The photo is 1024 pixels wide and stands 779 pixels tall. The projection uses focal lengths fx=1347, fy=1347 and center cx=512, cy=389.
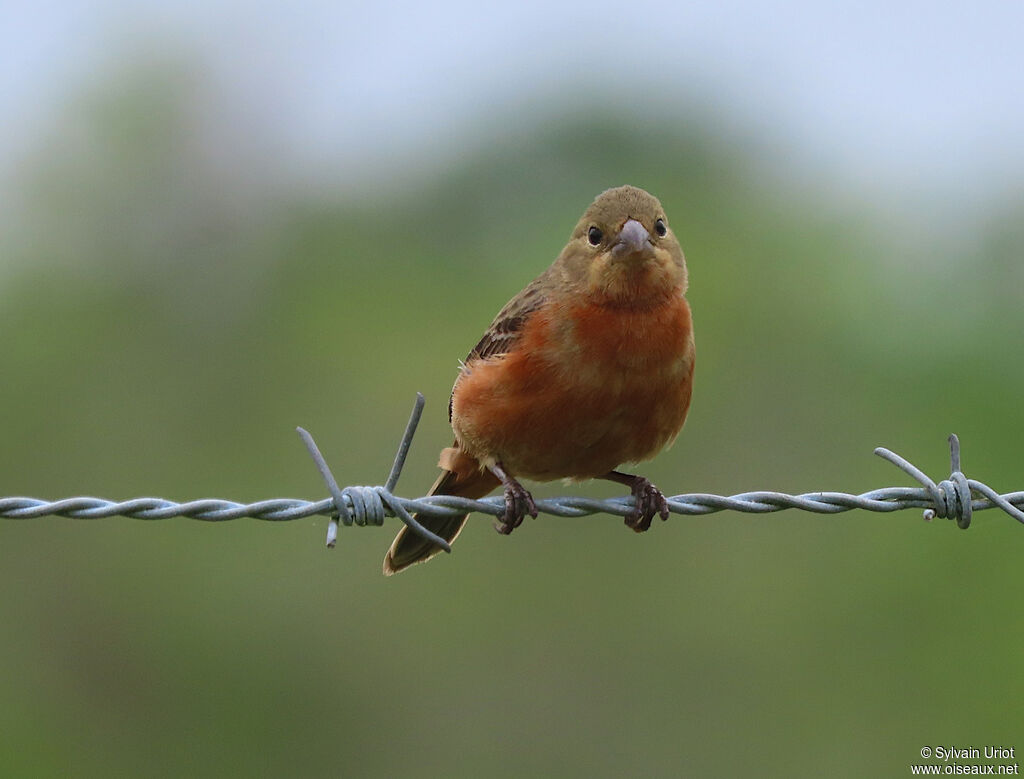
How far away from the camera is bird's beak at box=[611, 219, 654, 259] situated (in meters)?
5.32

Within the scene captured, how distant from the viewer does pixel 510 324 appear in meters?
5.54

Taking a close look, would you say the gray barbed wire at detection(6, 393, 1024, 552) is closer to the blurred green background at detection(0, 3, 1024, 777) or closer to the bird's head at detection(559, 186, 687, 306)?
the bird's head at detection(559, 186, 687, 306)

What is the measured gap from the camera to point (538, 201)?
80.3 feet

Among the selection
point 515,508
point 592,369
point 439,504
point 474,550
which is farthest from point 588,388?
point 474,550

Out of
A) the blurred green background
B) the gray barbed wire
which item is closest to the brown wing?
the gray barbed wire

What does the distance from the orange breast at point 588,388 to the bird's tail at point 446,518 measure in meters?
0.40

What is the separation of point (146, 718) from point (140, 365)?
5.81 m

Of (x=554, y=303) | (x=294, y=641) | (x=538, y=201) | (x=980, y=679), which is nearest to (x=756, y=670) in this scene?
(x=980, y=679)

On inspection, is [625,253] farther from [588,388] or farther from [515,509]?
[515,509]

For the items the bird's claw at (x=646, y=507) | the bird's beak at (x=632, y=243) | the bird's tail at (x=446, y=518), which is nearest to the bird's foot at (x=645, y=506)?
the bird's claw at (x=646, y=507)

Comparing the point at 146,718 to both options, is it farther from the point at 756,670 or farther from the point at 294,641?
the point at 756,670

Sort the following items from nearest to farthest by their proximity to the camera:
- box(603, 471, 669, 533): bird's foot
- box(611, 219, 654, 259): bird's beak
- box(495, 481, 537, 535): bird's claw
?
box(495, 481, 537, 535): bird's claw < box(603, 471, 669, 533): bird's foot < box(611, 219, 654, 259): bird's beak

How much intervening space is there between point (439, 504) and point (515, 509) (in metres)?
0.82

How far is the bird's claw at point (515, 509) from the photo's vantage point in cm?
510
